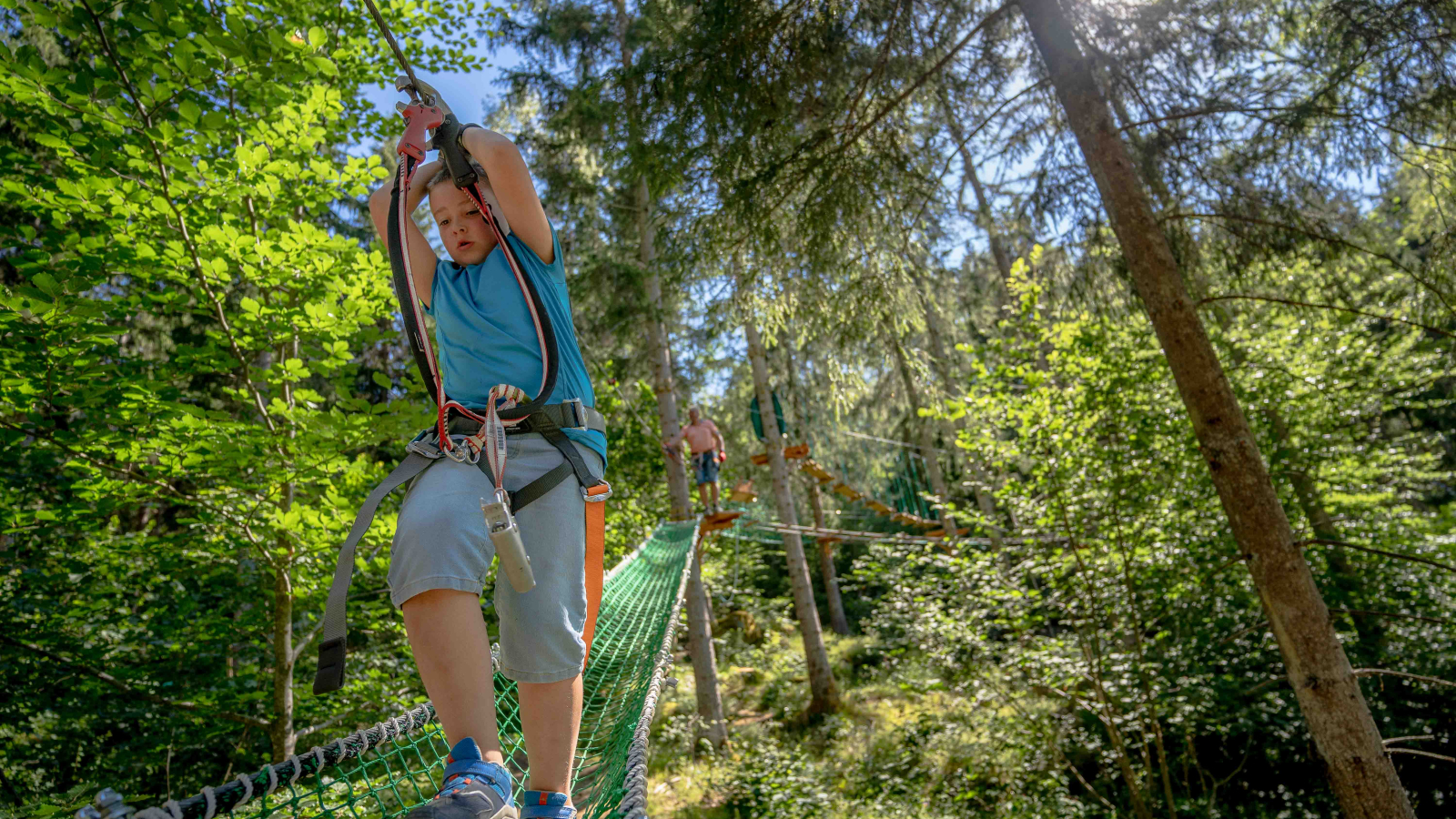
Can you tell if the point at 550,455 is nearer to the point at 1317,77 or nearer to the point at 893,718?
the point at 1317,77

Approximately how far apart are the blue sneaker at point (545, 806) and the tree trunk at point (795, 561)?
306 inches

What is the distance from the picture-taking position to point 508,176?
4.49 ft

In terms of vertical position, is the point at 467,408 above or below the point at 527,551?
above

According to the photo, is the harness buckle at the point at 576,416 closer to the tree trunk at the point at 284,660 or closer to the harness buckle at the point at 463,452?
the harness buckle at the point at 463,452

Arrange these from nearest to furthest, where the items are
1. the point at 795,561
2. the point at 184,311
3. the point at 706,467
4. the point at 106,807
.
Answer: the point at 106,807 → the point at 184,311 → the point at 706,467 → the point at 795,561

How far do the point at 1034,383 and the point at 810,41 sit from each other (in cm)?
241

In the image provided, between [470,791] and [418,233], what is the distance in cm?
99

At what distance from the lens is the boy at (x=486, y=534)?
45.5 inches

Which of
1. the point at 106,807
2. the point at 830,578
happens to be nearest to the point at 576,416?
the point at 106,807

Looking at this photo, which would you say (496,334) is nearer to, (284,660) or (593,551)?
(593,551)

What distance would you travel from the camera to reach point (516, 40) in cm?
852

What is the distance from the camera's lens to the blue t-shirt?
1403mm

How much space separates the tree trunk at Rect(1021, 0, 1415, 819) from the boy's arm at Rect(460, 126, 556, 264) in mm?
2941

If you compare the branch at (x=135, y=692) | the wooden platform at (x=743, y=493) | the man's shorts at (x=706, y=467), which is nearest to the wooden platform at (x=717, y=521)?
the man's shorts at (x=706, y=467)
